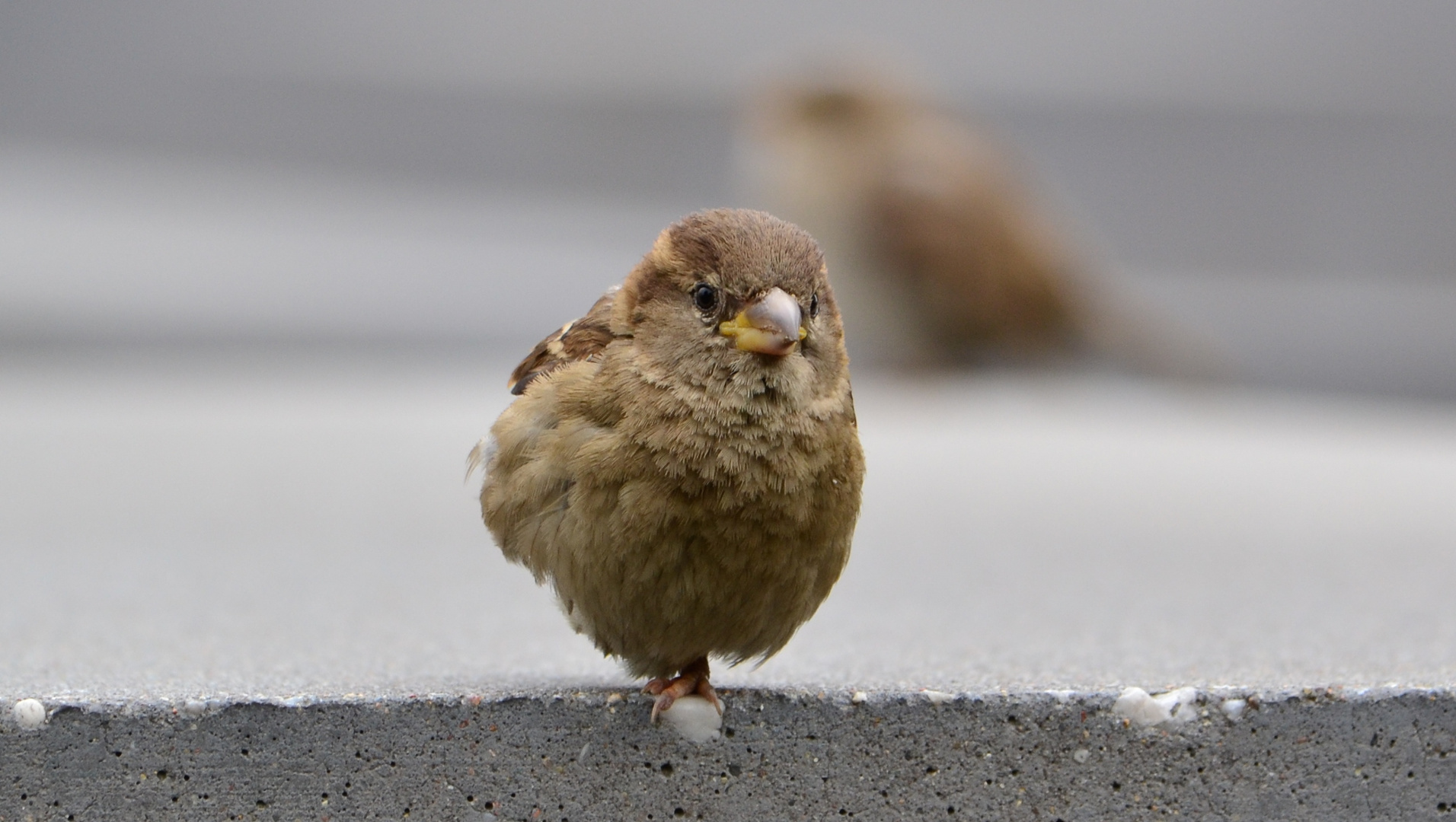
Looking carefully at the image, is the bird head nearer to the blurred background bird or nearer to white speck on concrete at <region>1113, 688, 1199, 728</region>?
white speck on concrete at <region>1113, 688, 1199, 728</region>

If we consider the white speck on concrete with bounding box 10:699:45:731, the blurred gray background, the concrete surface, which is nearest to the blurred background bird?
the concrete surface

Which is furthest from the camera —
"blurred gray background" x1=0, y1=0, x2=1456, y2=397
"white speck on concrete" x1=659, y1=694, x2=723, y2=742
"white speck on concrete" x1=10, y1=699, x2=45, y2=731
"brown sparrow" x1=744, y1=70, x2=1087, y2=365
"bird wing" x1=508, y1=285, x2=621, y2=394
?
"blurred gray background" x1=0, y1=0, x2=1456, y2=397

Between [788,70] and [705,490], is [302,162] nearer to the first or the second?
[788,70]

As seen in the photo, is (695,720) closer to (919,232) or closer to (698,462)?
(698,462)

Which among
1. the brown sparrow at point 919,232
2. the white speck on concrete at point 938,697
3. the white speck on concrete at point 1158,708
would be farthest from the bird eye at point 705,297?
the brown sparrow at point 919,232

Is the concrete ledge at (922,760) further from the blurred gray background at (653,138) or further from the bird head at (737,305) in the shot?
the blurred gray background at (653,138)

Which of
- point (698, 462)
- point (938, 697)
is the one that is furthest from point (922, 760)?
point (698, 462)
